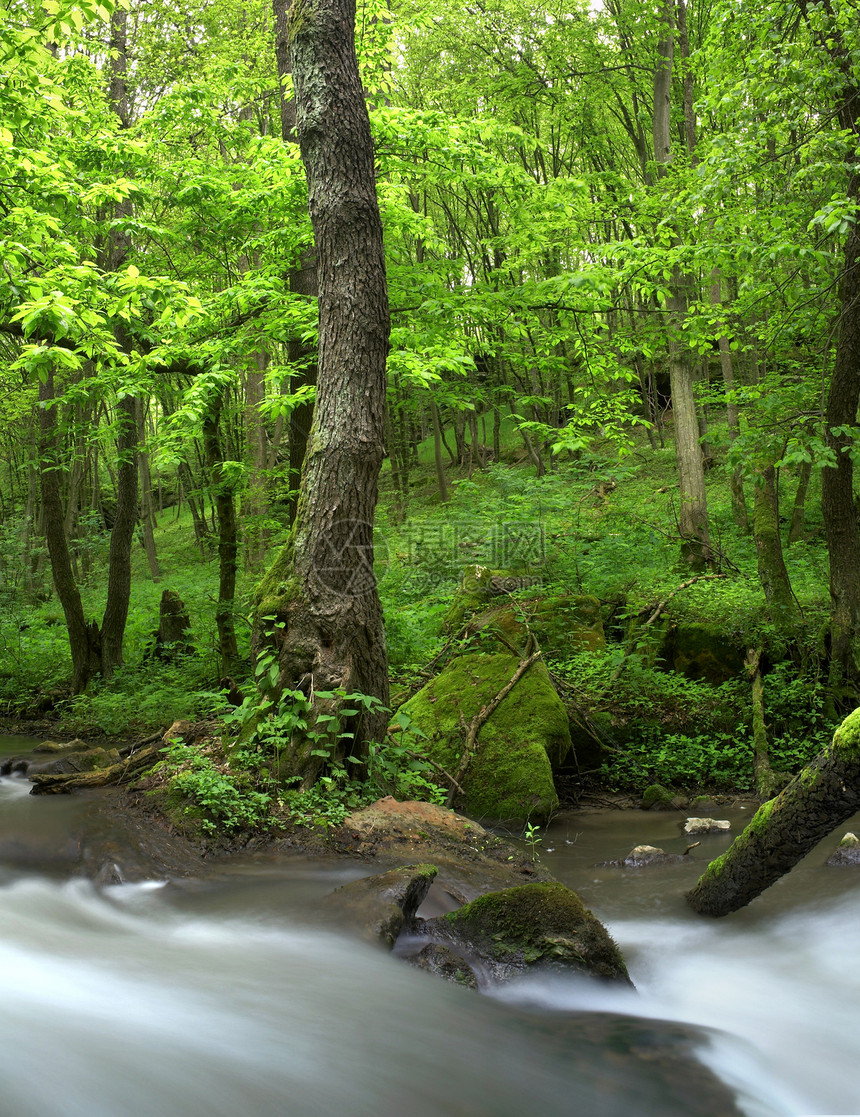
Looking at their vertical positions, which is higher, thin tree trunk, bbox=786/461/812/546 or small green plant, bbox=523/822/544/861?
thin tree trunk, bbox=786/461/812/546

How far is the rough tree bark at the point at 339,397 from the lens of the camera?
18.9 feet

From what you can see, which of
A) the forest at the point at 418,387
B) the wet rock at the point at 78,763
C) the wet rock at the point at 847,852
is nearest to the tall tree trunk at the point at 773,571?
the forest at the point at 418,387

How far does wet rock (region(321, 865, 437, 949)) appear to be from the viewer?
3.88 m

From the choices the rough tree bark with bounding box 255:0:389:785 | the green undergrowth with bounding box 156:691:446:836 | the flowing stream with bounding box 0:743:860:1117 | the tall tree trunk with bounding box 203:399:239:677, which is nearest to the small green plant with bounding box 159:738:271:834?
the green undergrowth with bounding box 156:691:446:836

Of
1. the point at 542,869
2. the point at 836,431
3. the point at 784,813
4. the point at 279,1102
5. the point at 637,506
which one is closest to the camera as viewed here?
the point at 279,1102

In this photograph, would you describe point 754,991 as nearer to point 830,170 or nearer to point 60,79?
point 830,170

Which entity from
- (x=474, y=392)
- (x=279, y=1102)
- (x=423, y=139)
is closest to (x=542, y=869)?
(x=279, y=1102)

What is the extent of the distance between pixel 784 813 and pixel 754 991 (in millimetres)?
1479

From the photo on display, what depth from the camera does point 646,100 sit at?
63.1 ft

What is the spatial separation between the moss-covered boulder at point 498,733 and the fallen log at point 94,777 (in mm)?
2665

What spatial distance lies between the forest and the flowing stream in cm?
104

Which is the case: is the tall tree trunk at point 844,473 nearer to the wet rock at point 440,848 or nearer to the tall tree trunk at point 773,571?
the tall tree trunk at point 773,571

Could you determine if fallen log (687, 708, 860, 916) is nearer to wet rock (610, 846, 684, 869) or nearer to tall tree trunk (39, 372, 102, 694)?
wet rock (610, 846, 684, 869)

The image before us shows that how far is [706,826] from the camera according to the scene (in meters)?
6.77
